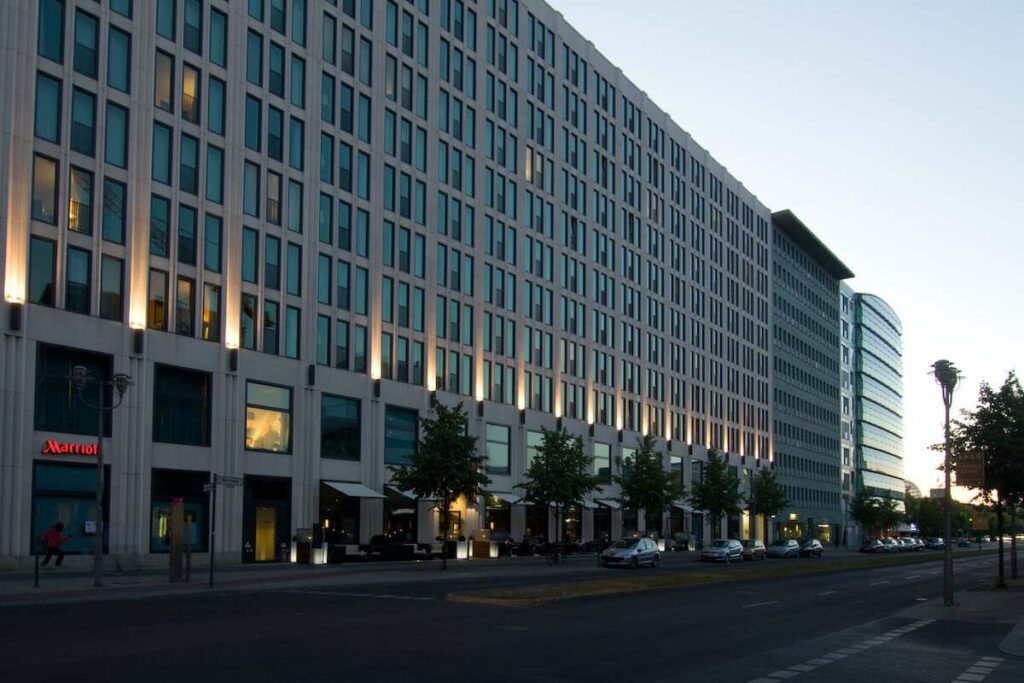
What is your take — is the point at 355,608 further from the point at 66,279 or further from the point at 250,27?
the point at 250,27

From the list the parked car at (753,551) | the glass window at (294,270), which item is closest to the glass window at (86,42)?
the glass window at (294,270)

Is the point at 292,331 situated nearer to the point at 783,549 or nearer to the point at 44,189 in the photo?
the point at 44,189

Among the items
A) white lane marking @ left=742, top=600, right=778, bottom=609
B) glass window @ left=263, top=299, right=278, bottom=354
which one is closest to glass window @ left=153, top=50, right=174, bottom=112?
glass window @ left=263, top=299, right=278, bottom=354

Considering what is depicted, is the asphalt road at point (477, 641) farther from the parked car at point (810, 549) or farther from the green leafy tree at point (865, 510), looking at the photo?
the green leafy tree at point (865, 510)

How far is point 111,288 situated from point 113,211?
3.16 meters

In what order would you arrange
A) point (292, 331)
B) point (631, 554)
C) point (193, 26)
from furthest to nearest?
1. point (292, 331)
2. point (631, 554)
3. point (193, 26)

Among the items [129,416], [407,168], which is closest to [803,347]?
[407,168]

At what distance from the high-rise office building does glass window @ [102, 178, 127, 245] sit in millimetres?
96066

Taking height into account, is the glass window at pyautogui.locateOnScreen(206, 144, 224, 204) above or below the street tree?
above

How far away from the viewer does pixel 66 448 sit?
1708 inches

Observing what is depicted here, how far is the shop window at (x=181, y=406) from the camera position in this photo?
4791 cm

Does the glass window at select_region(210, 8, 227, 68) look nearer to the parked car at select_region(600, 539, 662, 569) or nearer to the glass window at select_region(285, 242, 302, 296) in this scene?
the glass window at select_region(285, 242, 302, 296)

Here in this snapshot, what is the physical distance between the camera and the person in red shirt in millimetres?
40500

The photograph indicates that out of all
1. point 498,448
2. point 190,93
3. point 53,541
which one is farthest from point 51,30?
point 498,448
